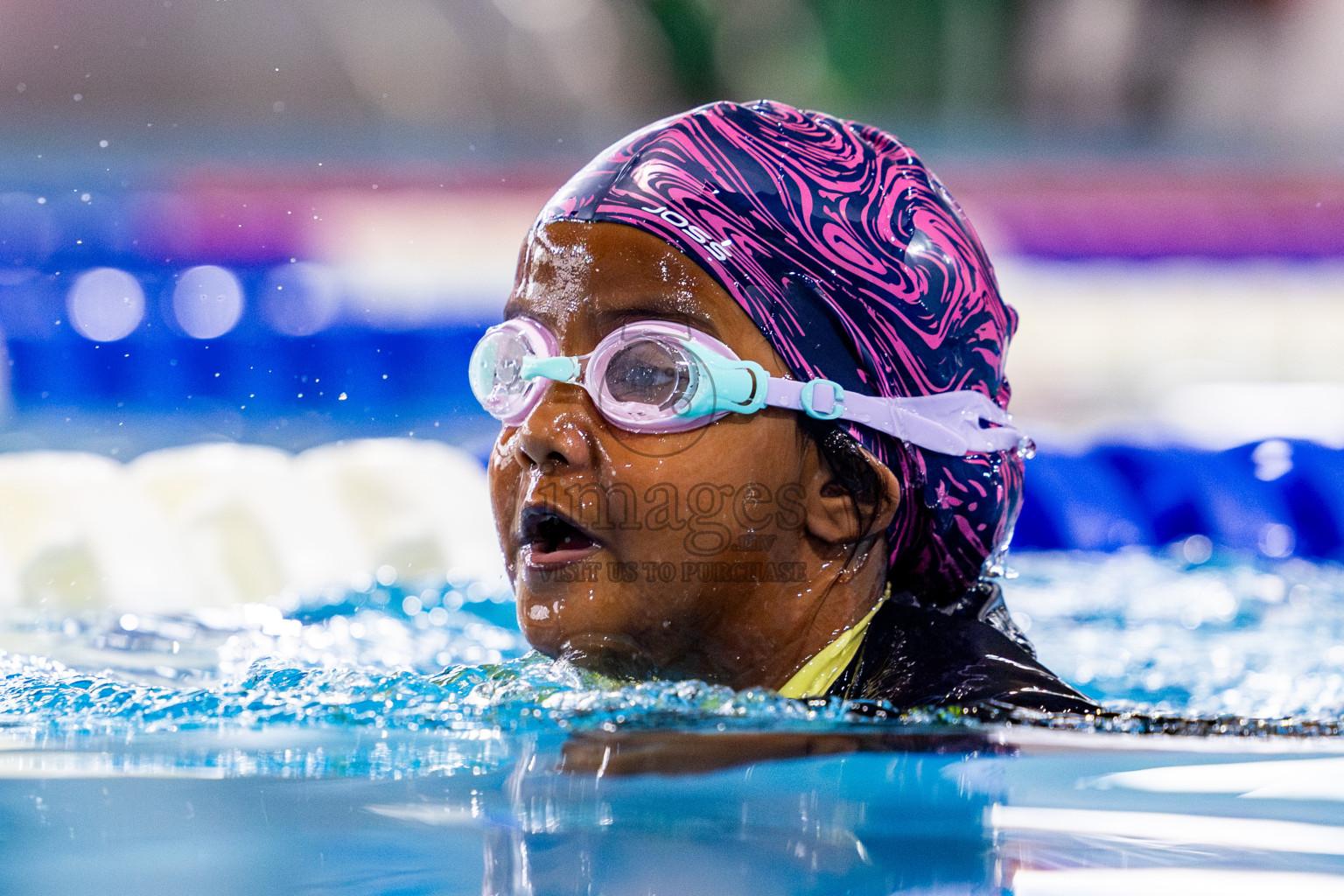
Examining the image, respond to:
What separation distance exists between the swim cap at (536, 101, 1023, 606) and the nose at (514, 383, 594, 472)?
26 centimetres

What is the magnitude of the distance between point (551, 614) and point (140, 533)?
2.20 meters

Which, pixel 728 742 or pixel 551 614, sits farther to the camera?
pixel 551 614

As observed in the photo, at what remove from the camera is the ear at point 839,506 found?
6.49 ft

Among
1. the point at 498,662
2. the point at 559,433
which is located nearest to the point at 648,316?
the point at 559,433

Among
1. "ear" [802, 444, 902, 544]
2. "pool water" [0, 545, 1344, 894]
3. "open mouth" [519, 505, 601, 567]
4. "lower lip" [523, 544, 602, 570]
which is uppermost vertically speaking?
"ear" [802, 444, 902, 544]

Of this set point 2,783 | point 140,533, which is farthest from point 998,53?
point 2,783

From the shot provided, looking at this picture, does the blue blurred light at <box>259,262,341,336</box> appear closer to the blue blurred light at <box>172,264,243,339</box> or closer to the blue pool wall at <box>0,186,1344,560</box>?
the blue pool wall at <box>0,186,1344,560</box>

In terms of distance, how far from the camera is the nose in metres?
1.88

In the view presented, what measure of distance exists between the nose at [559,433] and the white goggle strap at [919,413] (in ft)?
0.89

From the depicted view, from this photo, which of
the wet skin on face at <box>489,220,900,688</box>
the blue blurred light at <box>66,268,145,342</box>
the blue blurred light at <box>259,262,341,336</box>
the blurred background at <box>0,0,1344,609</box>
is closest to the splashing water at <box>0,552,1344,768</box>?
the wet skin on face at <box>489,220,900,688</box>

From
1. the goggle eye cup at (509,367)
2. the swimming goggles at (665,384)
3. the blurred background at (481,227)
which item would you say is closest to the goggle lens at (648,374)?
the swimming goggles at (665,384)

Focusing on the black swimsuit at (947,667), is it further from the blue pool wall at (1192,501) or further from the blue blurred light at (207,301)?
the blue blurred light at (207,301)

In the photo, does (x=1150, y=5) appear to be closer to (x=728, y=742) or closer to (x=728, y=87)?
(x=728, y=87)

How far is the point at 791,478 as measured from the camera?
6.50 feet
